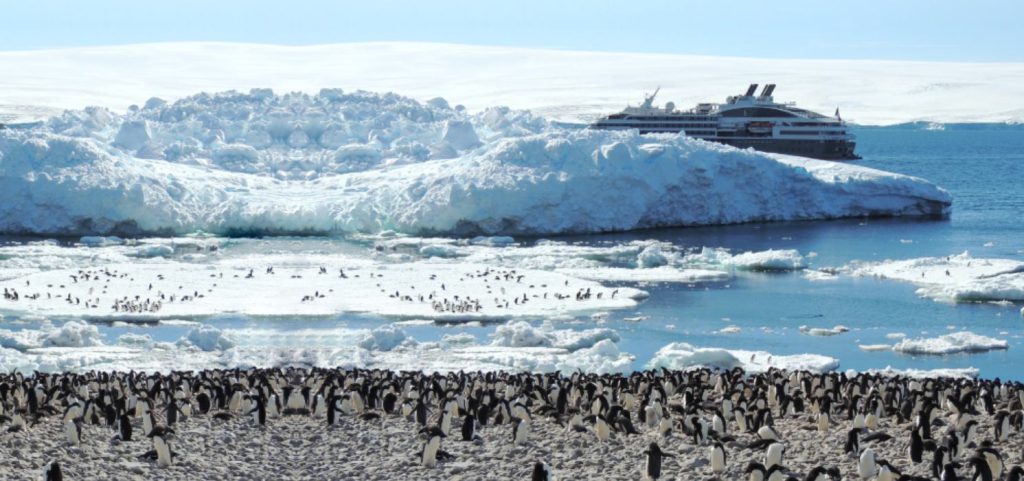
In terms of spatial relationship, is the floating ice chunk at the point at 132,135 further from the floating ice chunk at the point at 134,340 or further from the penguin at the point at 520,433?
the penguin at the point at 520,433

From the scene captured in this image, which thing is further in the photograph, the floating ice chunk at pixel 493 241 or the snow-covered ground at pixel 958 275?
the floating ice chunk at pixel 493 241

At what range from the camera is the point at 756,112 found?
7744cm

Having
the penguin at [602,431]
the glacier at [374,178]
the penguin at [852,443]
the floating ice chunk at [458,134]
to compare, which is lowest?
the penguin at [602,431]

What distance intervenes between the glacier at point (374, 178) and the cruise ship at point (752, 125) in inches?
822

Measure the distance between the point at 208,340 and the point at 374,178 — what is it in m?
24.3

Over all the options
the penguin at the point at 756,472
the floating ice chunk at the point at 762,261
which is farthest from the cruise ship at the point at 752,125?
the penguin at the point at 756,472

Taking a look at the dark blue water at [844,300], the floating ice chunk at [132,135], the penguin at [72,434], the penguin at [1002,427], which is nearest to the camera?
the penguin at [1002,427]

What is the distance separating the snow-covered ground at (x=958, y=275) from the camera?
1268 inches

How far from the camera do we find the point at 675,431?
1552 centimetres

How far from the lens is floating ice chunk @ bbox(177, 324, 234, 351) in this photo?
2302cm

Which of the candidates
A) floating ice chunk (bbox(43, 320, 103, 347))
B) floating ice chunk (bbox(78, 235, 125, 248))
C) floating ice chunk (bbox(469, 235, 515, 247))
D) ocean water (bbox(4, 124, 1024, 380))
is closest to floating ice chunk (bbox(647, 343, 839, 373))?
Result: ocean water (bbox(4, 124, 1024, 380))

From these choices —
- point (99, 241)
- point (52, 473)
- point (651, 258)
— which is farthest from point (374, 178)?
point (52, 473)

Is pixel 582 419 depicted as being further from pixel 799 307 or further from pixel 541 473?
pixel 799 307

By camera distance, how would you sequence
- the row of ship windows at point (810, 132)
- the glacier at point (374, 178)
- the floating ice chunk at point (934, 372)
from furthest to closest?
1. the row of ship windows at point (810, 132)
2. the glacier at point (374, 178)
3. the floating ice chunk at point (934, 372)
